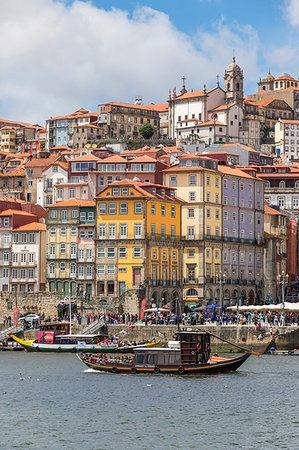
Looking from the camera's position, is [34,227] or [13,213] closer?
[34,227]

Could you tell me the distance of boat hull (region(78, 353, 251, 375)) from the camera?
2689 inches

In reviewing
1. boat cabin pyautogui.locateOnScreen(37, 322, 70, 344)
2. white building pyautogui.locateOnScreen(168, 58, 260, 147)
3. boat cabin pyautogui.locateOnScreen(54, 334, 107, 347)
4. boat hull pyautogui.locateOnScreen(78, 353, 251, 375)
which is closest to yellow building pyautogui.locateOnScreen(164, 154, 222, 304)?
boat cabin pyautogui.locateOnScreen(37, 322, 70, 344)

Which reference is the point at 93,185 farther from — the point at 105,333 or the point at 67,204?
the point at 105,333

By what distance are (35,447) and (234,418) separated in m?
11.5

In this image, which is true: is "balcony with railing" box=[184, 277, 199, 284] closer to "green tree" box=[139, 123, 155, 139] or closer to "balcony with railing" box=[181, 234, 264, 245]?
"balcony with railing" box=[181, 234, 264, 245]

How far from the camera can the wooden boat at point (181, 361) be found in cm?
6831

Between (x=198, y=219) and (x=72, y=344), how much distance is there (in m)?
29.1

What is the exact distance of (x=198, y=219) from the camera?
370ft

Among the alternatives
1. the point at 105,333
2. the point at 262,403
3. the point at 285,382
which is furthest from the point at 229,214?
the point at 262,403

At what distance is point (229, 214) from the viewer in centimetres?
11800

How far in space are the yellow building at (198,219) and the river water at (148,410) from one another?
3554 centimetres

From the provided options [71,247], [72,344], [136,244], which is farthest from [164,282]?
[72,344]

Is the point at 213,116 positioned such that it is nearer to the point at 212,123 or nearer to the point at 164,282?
the point at 212,123

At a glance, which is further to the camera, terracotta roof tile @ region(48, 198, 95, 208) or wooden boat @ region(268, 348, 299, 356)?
terracotta roof tile @ region(48, 198, 95, 208)
